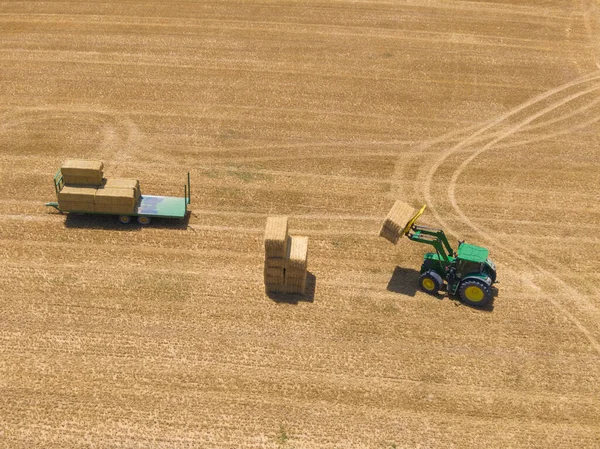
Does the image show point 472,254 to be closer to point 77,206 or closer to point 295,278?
point 295,278

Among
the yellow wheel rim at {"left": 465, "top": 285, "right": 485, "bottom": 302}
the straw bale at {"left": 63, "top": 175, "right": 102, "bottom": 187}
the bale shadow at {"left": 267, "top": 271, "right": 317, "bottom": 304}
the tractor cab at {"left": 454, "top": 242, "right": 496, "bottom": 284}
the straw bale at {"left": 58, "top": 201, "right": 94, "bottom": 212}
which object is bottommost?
the bale shadow at {"left": 267, "top": 271, "right": 317, "bottom": 304}

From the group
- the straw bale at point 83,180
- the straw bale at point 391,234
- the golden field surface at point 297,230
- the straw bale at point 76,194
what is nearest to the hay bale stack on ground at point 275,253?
the golden field surface at point 297,230

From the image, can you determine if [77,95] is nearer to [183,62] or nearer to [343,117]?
[183,62]

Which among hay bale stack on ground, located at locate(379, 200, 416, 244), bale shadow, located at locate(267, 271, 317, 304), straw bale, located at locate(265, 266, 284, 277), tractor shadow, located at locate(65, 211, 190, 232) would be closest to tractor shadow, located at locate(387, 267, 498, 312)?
hay bale stack on ground, located at locate(379, 200, 416, 244)

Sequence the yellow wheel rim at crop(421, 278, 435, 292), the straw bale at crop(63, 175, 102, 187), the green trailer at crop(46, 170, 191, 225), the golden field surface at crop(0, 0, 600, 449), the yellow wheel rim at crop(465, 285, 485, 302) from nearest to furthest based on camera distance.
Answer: the golden field surface at crop(0, 0, 600, 449)
the yellow wheel rim at crop(465, 285, 485, 302)
the yellow wheel rim at crop(421, 278, 435, 292)
the straw bale at crop(63, 175, 102, 187)
the green trailer at crop(46, 170, 191, 225)

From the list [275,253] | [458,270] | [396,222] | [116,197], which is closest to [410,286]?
[458,270]

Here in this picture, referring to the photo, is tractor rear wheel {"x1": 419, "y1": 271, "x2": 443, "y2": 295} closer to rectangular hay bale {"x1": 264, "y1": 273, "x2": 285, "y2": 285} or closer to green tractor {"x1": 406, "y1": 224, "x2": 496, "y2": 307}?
green tractor {"x1": 406, "y1": 224, "x2": 496, "y2": 307}
